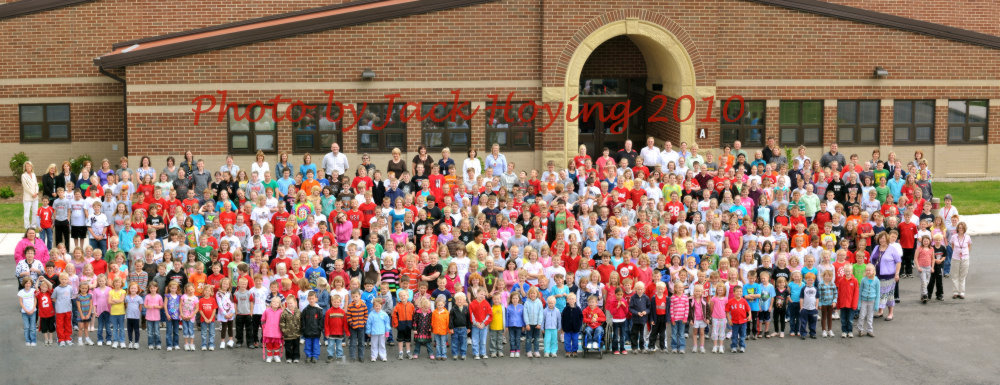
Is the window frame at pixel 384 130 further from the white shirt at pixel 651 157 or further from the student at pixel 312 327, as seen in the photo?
the student at pixel 312 327

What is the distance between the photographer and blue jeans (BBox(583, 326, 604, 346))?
19.1m

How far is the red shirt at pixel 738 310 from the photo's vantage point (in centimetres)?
1933

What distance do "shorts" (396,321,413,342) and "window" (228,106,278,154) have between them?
12.1 metres

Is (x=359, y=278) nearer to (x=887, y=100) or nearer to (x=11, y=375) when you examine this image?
(x=11, y=375)

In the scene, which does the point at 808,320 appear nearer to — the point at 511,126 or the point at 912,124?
the point at 511,126

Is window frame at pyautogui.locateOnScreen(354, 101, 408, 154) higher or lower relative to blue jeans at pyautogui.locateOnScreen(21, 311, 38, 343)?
higher

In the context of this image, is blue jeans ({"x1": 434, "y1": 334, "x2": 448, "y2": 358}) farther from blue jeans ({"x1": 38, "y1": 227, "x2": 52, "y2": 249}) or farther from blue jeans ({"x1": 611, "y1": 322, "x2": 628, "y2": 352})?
blue jeans ({"x1": 38, "y1": 227, "x2": 52, "y2": 249})

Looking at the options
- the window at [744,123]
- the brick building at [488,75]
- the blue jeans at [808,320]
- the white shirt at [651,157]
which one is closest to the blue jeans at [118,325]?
the blue jeans at [808,320]

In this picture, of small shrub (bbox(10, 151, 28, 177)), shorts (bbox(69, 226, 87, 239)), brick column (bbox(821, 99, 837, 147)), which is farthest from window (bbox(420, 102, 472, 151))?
small shrub (bbox(10, 151, 28, 177))

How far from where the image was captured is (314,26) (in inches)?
1158

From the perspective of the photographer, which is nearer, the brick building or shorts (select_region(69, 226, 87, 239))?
shorts (select_region(69, 226, 87, 239))

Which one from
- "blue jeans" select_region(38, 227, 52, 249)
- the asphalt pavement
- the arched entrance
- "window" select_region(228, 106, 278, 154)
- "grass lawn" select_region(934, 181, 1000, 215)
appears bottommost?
the asphalt pavement

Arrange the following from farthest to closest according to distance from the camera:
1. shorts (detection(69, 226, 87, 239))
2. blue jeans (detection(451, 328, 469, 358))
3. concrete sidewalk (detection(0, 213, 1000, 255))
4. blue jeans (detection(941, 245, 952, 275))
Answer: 1. concrete sidewalk (detection(0, 213, 1000, 255))
2. shorts (detection(69, 226, 87, 239))
3. blue jeans (detection(941, 245, 952, 275))
4. blue jeans (detection(451, 328, 469, 358))

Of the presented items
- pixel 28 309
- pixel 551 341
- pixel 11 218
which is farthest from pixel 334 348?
pixel 11 218
